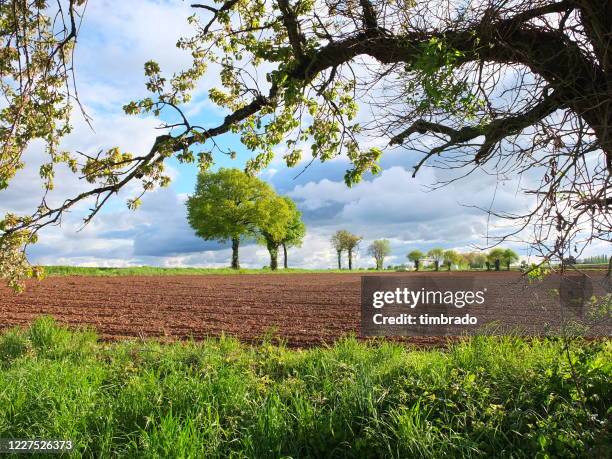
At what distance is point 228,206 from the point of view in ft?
158

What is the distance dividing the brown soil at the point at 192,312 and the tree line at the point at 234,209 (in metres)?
26.7

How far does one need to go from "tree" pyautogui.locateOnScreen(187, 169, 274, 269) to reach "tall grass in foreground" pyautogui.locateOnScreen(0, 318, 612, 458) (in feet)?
139

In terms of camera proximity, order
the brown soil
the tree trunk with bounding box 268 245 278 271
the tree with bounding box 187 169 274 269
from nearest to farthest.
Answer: the brown soil < the tree with bounding box 187 169 274 269 < the tree trunk with bounding box 268 245 278 271

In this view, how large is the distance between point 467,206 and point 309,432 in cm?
246

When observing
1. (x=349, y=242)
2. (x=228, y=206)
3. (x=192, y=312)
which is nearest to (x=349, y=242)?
(x=349, y=242)

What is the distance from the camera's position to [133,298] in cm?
1816

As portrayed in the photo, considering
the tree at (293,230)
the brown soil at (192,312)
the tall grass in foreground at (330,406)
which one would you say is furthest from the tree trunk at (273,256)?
the tall grass in foreground at (330,406)

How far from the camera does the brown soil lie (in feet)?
34.7

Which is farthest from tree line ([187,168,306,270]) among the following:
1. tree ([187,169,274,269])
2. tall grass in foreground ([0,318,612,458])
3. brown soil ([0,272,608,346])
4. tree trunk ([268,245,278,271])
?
tall grass in foreground ([0,318,612,458])

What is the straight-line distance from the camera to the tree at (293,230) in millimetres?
58844

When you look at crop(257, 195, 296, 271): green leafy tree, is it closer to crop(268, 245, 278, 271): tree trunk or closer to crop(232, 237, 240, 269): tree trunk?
crop(232, 237, 240, 269): tree trunk

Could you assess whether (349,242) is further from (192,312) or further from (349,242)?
(192,312)

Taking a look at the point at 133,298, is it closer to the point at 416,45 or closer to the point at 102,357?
the point at 102,357

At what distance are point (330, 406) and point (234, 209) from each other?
44.6 metres
